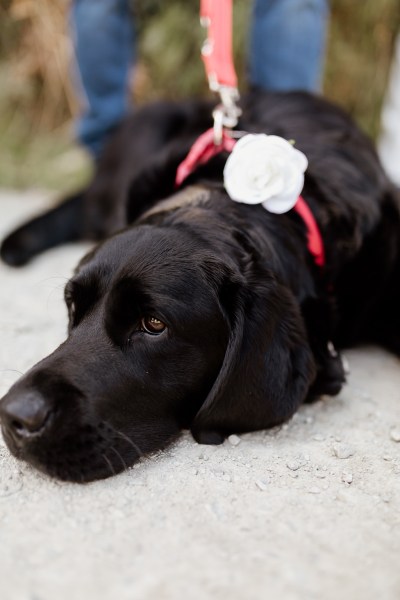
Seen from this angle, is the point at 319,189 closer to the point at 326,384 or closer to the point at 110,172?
the point at 326,384

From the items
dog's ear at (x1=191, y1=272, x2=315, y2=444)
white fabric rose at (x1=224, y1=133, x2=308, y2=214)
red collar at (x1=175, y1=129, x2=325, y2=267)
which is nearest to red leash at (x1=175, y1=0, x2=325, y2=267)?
red collar at (x1=175, y1=129, x2=325, y2=267)

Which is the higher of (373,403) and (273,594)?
(273,594)

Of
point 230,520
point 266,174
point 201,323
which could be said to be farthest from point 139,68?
point 230,520

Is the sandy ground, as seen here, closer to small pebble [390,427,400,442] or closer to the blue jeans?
small pebble [390,427,400,442]

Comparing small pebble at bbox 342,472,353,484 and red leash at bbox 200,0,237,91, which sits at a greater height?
red leash at bbox 200,0,237,91

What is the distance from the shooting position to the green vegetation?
4.61 meters

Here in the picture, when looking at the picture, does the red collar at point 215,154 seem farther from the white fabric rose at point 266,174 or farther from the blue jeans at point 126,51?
the blue jeans at point 126,51

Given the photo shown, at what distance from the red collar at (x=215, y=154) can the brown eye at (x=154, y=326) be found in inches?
23.9

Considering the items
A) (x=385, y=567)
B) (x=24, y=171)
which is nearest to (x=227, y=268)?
(x=385, y=567)

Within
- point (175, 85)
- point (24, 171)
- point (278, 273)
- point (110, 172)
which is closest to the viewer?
point (278, 273)

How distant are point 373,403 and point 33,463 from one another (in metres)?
1.08

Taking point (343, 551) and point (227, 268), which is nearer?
point (343, 551)

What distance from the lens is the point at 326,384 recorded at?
2104 mm

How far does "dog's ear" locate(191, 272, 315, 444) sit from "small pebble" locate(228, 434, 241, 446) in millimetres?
33
